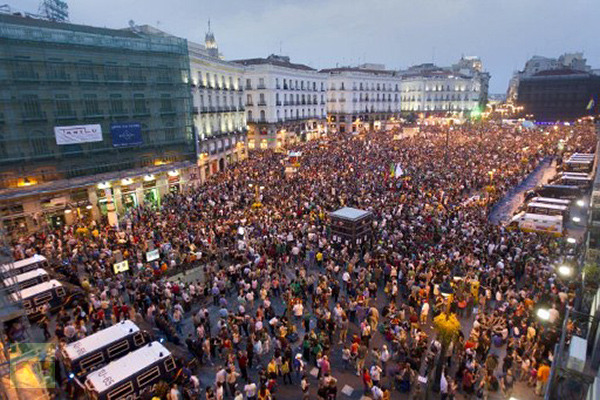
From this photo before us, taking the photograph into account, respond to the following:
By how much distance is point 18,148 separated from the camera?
24.3 m

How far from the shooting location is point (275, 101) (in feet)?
197

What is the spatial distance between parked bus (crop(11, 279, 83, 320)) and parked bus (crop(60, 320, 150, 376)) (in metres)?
4.32

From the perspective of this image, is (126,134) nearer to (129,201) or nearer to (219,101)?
(129,201)

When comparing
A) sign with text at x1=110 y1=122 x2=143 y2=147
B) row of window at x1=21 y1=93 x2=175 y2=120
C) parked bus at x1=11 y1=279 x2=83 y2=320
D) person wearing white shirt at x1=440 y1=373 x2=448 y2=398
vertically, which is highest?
row of window at x1=21 y1=93 x2=175 y2=120

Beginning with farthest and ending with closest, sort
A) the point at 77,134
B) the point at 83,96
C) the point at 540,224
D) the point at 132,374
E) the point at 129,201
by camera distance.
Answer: the point at 129,201
the point at 83,96
the point at 77,134
the point at 540,224
the point at 132,374

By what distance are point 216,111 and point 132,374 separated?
120 ft

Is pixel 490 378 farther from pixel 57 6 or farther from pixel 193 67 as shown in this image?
pixel 57 6

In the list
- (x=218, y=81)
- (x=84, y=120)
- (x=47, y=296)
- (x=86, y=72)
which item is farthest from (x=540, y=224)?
(x=218, y=81)

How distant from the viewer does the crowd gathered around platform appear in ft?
37.8

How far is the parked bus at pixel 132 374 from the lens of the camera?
10000mm

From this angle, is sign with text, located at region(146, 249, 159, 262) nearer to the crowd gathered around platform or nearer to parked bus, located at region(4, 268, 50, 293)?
the crowd gathered around platform

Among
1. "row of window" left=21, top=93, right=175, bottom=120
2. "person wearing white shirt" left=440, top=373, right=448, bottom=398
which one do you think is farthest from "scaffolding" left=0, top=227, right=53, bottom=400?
"row of window" left=21, top=93, right=175, bottom=120

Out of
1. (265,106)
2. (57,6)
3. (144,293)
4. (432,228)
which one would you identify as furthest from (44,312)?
(265,106)

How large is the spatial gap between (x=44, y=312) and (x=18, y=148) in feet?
47.7
